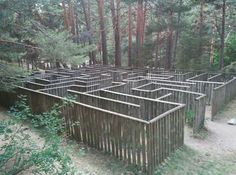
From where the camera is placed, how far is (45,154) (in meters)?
3.54

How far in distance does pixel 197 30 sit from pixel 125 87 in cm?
1121

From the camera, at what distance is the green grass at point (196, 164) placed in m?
4.86

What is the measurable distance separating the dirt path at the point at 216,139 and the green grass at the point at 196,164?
32 centimetres

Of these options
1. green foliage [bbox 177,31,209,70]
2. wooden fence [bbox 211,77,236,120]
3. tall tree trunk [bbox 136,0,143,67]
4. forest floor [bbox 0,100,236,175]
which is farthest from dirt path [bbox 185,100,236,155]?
tall tree trunk [bbox 136,0,143,67]

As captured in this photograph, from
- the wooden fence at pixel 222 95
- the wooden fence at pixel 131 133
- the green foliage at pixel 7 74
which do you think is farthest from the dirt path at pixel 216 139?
the green foliage at pixel 7 74

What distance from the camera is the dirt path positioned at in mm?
6027

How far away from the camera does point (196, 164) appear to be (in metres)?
5.18

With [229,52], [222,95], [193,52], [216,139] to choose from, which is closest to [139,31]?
[193,52]

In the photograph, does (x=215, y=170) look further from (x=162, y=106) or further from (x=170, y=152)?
(x=162, y=106)

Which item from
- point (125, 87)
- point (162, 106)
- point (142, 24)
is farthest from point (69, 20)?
point (162, 106)

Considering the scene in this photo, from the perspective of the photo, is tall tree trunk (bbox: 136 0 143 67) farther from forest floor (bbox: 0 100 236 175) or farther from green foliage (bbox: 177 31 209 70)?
forest floor (bbox: 0 100 236 175)

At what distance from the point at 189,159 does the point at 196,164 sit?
24cm

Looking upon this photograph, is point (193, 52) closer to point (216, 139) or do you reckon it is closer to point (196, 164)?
point (216, 139)

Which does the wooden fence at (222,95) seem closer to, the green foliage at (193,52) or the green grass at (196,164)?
the green grass at (196,164)
